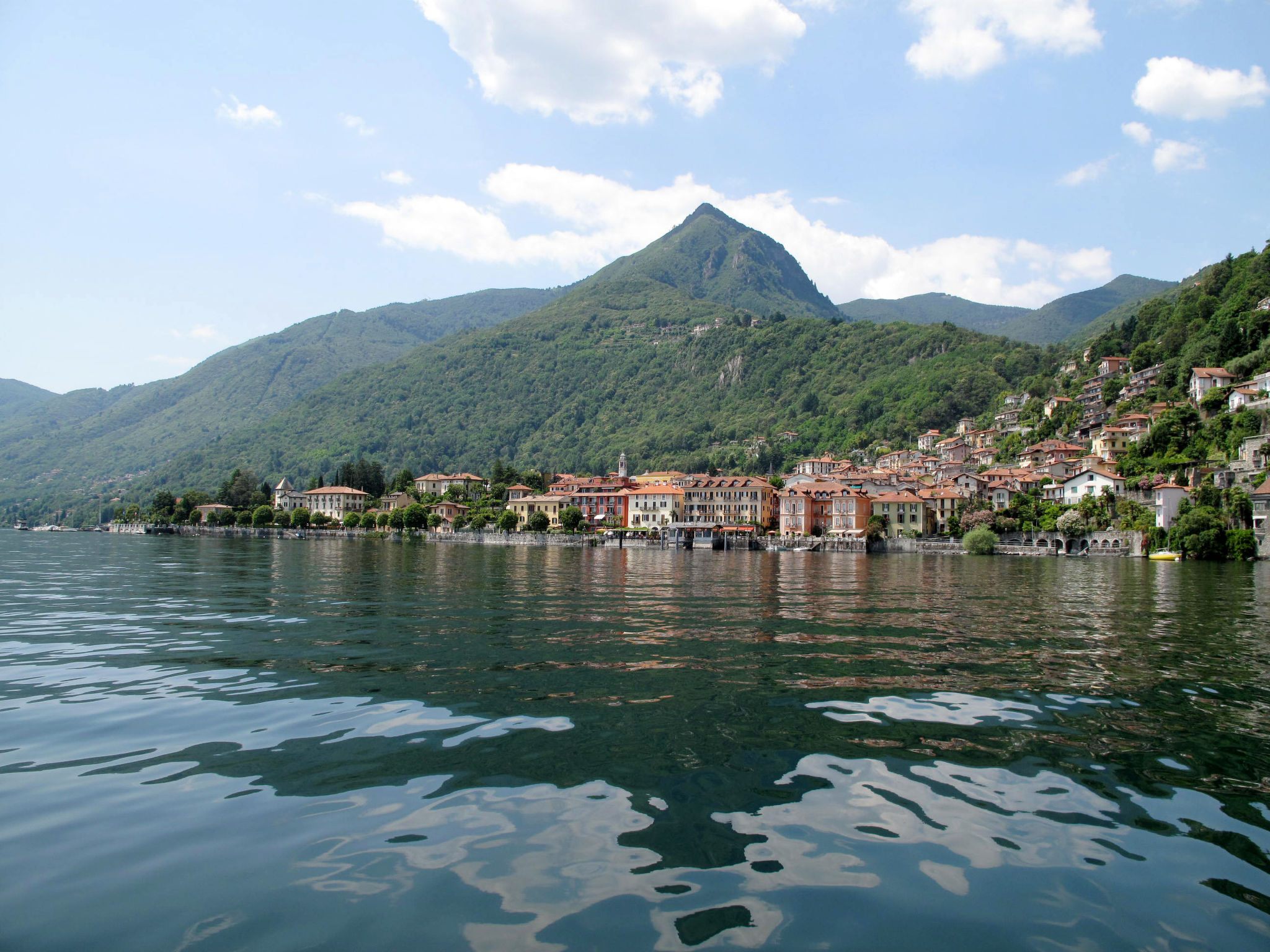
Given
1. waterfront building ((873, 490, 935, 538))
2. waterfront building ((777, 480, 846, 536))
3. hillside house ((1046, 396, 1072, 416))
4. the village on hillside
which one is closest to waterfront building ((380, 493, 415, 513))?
the village on hillside

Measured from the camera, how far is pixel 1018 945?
4.33 m

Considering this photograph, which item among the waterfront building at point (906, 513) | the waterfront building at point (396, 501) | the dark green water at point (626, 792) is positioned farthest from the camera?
the waterfront building at point (396, 501)

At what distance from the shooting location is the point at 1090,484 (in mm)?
82312

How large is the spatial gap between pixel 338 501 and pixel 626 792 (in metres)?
150

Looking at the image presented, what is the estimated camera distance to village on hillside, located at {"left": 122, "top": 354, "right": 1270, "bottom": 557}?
227 feet

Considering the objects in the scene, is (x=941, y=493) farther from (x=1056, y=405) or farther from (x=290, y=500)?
(x=290, y=500)

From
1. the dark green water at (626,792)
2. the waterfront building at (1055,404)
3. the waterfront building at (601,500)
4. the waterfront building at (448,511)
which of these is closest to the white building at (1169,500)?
the waterfront building at (1055,404)

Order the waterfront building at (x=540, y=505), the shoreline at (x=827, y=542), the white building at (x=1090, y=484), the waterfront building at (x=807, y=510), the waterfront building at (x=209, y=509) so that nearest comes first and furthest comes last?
1. the shoreline at (x=827, y=542)
2. the white building at (x=1090, y=484)
3. the waterfront building at (x=807, y=510)
4. the waterfront building at (x=540, y=505)
5. the waterfront building at (x=209, y=509)

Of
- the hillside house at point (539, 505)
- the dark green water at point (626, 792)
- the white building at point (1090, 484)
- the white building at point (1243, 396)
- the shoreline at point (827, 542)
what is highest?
the white building at point (1243, 396)

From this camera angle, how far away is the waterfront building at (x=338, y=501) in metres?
144

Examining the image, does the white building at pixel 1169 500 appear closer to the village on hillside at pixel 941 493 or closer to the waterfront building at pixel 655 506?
the village on hillside at pixel 941 493

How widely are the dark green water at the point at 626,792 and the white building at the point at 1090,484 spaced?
246ft

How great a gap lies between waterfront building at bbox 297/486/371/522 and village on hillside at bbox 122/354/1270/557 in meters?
0.35

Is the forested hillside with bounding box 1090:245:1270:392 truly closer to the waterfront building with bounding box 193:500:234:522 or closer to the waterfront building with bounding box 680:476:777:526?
the waterfront building with bounding box 680:476:777:526
